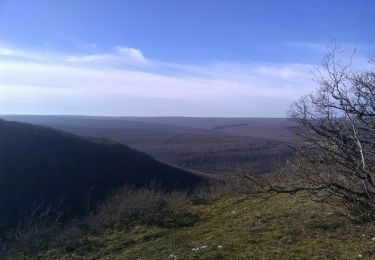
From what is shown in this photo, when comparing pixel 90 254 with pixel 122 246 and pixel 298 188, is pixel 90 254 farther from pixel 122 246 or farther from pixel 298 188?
pixel 298 188

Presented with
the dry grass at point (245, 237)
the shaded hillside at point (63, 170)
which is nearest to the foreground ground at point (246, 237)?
the dry grass at point (245, 237)

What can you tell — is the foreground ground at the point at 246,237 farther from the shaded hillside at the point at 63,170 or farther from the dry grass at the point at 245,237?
the shaded hillside at the point at 63,170

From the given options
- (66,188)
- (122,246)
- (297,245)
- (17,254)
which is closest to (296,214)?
(297,245)

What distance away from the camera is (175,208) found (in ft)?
55.9

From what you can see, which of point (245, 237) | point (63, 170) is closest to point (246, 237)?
point (245, 237)

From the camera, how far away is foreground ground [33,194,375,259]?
9023mm

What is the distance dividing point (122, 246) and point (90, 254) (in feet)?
2.51

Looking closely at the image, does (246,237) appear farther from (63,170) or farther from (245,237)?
(63,170)

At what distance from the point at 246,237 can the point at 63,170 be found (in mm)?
48796

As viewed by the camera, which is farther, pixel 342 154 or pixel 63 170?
pixel 63 170

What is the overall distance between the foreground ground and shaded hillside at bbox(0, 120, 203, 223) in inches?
1273

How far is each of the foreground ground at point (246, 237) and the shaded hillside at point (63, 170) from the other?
3234 cm

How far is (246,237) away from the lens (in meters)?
10.6

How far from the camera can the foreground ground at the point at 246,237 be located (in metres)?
9.02
